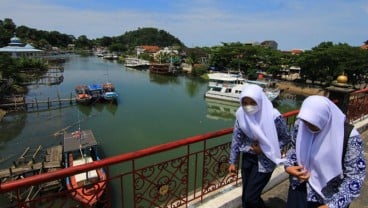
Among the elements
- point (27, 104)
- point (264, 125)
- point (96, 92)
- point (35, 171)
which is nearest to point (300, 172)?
point (264, 125)

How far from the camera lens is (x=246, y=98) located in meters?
2.11

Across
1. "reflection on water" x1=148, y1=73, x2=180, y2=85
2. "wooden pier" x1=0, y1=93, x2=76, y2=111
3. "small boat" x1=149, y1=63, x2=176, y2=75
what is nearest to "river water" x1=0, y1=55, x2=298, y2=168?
"wooden pier" x1=0, y1=93, x2=76, y2=111

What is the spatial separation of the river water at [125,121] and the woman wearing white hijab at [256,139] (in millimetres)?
12103

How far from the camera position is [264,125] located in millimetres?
2137

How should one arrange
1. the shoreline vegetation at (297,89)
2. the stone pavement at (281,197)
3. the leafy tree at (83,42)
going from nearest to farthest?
the stone pavement at (281,197) → the shoreline vegetation at (297,89) → the leafy tree at (83,42)

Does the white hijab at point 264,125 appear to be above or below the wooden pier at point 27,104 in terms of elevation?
above

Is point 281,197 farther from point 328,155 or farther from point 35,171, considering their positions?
point 35,171

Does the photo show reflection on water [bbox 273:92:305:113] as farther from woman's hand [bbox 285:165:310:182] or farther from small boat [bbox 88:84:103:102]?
woman's hand [bbox 285:165:310:182]

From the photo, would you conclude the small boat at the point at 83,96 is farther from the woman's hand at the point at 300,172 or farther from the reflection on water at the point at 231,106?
the woman's hand at the point at 300,172

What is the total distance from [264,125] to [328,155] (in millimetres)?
613

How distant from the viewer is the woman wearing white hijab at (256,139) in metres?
2.12

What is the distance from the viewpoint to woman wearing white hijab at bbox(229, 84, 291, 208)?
83.7 inches

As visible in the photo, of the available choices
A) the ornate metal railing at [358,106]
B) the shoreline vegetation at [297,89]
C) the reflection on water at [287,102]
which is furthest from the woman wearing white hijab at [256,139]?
the shoreline vegetation at [297,89]

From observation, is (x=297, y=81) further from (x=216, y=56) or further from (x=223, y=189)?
(x=223, y=189)
